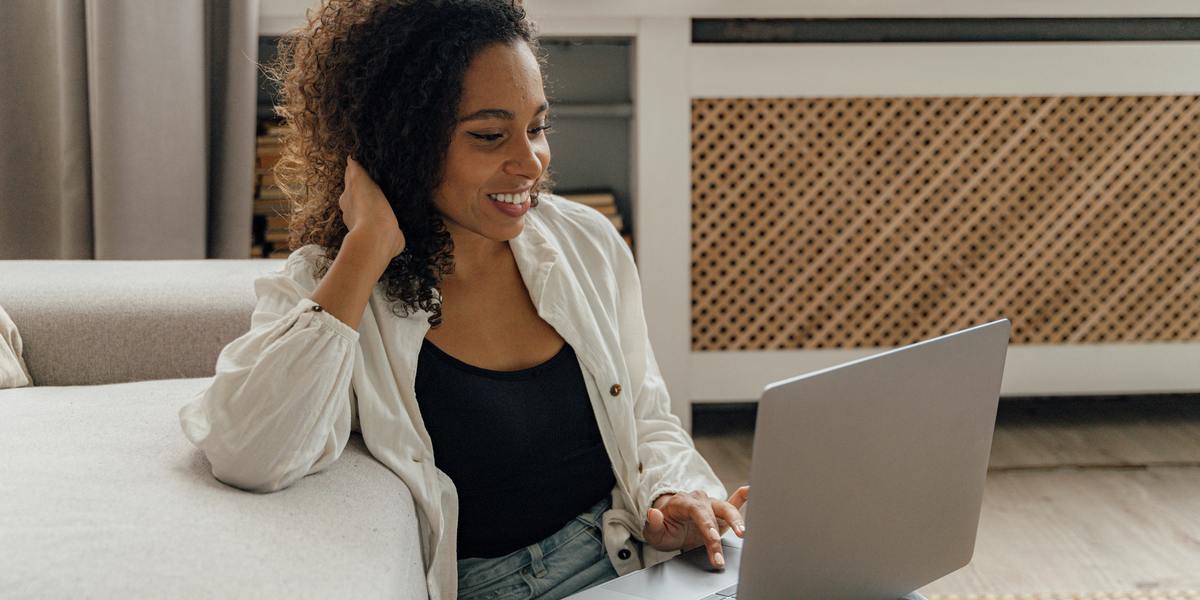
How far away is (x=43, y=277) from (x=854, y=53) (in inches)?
65.9

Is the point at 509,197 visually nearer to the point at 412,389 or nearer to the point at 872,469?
the point at 412,389

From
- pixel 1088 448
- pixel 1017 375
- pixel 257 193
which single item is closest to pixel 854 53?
pixel 1017 375

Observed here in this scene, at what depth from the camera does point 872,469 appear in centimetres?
87

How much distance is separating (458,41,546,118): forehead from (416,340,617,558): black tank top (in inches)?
10.1

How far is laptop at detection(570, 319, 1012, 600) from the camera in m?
0.81

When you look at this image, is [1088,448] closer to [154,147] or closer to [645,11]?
[645,11]

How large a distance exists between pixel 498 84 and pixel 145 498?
20.4 inches

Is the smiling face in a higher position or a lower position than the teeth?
higher

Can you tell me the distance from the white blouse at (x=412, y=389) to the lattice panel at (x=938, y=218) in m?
1.21

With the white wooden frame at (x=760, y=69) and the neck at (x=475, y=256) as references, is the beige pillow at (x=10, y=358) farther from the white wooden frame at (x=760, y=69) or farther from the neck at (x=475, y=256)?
the white wooden frame at (x=760, y=69)

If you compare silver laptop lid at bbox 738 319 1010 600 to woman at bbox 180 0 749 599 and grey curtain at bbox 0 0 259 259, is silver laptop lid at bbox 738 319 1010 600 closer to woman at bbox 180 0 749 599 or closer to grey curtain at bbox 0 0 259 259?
woman at bbox 180 0 749 599

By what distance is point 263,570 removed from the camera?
2.84 ft

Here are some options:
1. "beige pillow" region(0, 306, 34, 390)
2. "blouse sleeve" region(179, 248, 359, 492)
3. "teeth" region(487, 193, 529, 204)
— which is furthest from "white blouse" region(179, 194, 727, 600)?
"beige pillow" region(0, 306, 34, 390)

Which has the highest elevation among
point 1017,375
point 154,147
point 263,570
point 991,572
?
point 154,147
